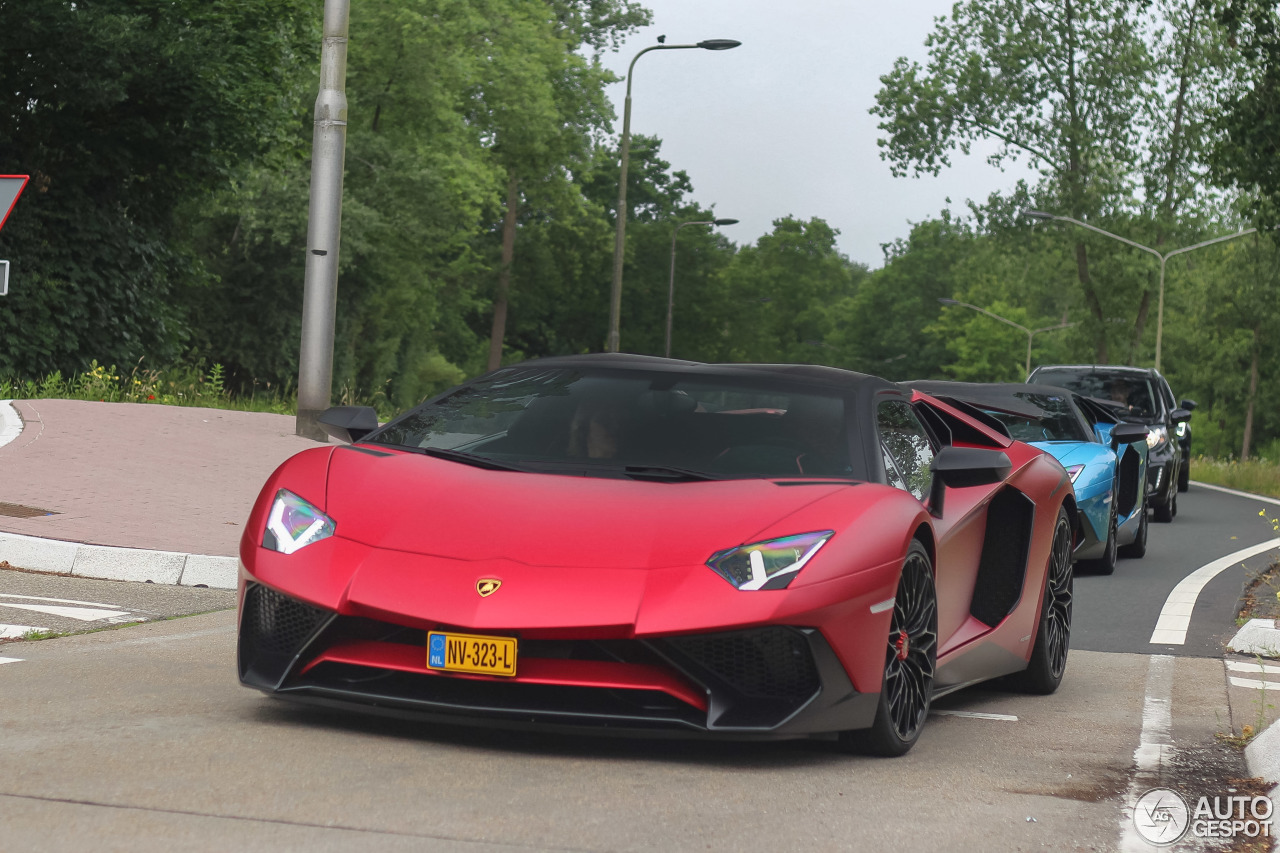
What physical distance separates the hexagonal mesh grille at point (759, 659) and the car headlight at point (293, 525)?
1174 millimetres

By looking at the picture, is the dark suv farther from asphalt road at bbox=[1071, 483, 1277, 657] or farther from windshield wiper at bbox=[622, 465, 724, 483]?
windshield wiper at bbox=[622, 465, 724, 483]

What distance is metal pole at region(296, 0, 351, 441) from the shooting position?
17000mm

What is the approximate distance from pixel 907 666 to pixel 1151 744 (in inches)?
40.6

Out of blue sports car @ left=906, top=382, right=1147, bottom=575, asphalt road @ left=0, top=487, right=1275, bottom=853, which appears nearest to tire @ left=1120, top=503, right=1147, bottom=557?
blue sports car @ left=906, top=382, right=1147, bottom=575

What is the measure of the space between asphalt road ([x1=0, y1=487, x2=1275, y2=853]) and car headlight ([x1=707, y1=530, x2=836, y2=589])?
567 mm

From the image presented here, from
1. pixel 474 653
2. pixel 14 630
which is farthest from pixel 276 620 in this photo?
pixel 14 630

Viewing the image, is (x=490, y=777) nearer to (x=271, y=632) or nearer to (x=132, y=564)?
(x=271, y=632)

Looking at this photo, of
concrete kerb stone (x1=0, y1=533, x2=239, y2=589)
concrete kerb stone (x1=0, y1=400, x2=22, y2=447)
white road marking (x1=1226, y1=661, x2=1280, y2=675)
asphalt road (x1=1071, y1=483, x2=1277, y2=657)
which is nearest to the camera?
white road marking (x1=1226, y1=661, x2=1280, y2=675)

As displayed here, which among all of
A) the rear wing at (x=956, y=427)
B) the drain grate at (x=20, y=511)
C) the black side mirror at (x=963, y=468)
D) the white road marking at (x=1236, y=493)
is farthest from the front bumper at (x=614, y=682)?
the white road marking at (x=1236, y=493)

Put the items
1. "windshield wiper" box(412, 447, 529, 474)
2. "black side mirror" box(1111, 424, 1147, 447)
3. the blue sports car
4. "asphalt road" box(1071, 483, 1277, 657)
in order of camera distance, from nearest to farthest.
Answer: "windshield wiper" box(412, 447, 529, 474), "asphalt road" box(1071, 483, 1277, 657), the blue sports car, "black side mirror" box(1111, 424, 1147, 447)

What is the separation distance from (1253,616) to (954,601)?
4.39 meters

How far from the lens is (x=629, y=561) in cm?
483

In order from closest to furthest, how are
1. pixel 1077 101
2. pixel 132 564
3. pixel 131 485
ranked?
pixel 132 564 → pixel 131 485 → pixel 1077 101

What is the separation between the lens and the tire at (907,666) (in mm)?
5191
